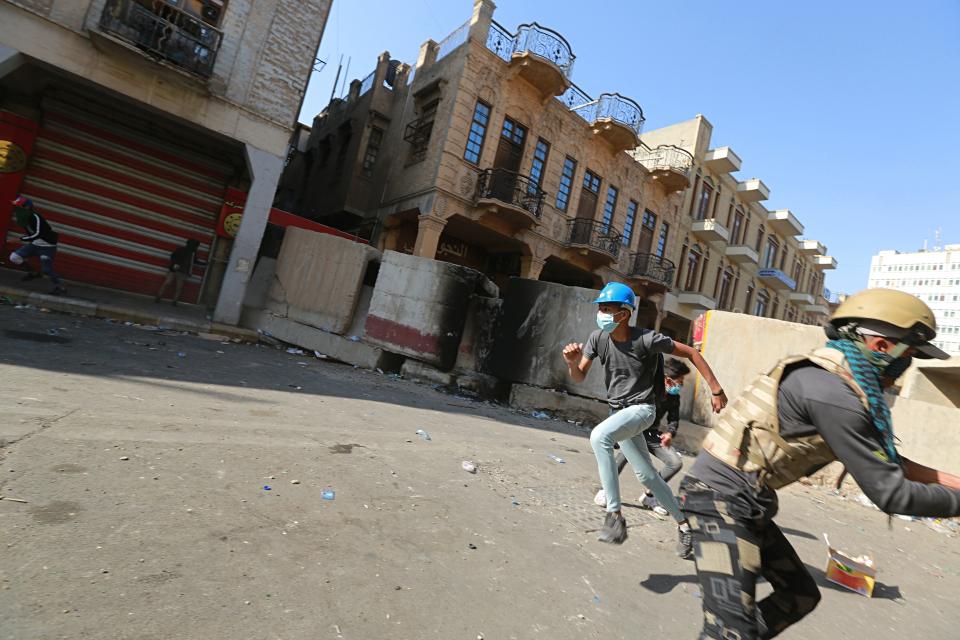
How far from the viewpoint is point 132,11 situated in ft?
29.3

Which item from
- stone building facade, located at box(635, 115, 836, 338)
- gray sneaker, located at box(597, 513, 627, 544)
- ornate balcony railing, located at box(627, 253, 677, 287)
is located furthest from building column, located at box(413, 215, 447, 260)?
stone building facade, located at box(635, 115, 836, 338)

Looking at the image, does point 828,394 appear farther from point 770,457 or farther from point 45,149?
point 45,149

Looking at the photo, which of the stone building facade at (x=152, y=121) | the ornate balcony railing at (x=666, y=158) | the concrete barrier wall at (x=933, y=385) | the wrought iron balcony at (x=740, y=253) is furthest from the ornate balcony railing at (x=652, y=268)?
the stone building facade at (x=152, y=121)

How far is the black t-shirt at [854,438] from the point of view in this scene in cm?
148

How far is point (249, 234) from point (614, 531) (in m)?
10.2

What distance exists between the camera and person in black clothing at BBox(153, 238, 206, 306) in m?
10.9

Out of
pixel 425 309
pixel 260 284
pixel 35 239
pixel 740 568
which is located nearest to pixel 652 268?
pixel 425 309

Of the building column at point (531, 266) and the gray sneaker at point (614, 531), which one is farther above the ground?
the building column at point (531, 266)

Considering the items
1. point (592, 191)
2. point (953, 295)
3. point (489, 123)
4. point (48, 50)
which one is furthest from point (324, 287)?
point (953, 295)

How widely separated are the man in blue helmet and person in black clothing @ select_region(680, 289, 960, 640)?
3.85 feet

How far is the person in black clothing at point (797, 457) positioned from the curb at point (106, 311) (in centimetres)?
950

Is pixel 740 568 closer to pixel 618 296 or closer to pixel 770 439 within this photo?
pixel 770 439

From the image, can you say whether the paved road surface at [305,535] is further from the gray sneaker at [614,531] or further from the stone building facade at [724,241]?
the stone building facade at [724,241]

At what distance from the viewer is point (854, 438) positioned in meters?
1.52
